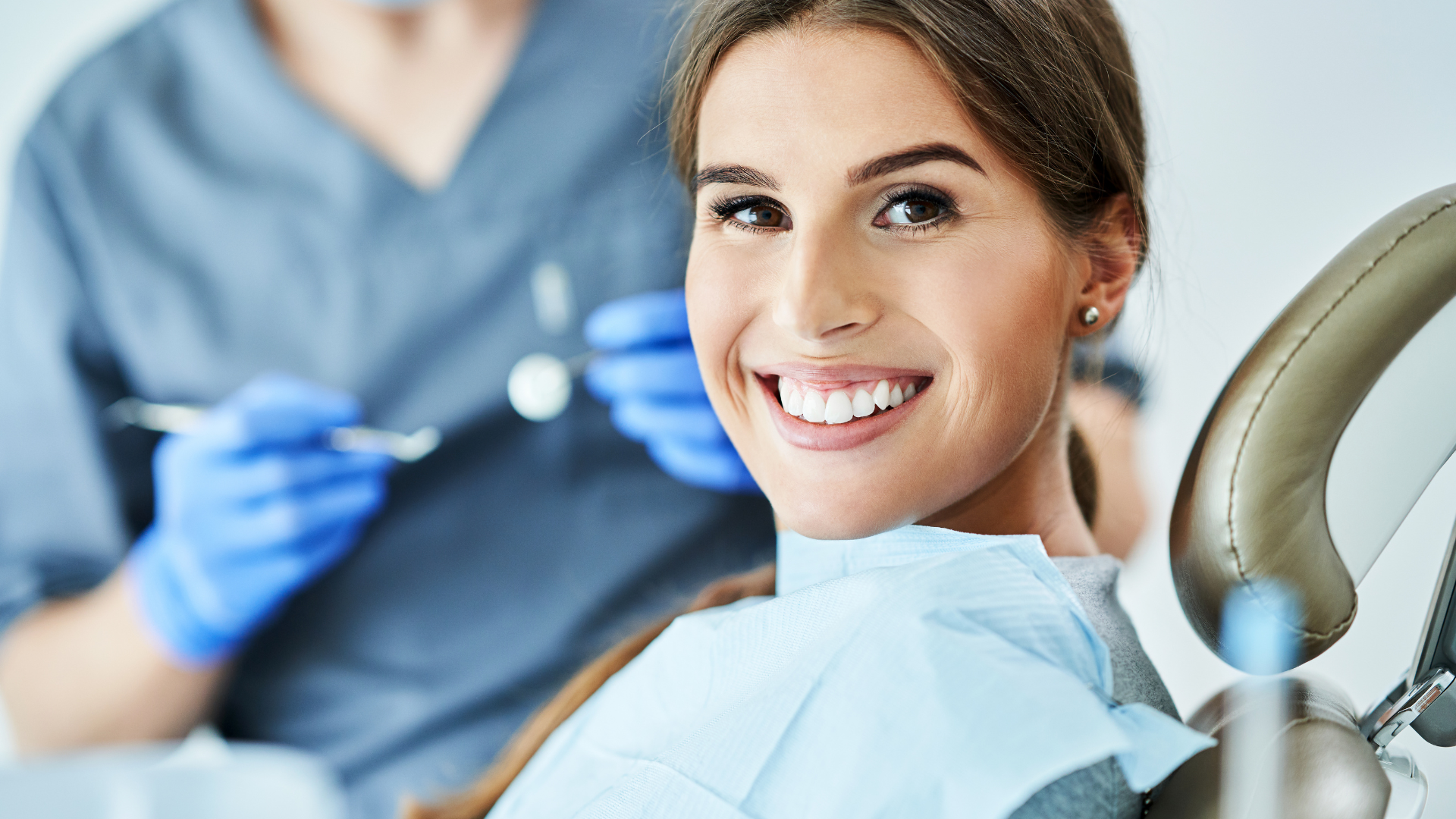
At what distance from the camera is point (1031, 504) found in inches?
22.1

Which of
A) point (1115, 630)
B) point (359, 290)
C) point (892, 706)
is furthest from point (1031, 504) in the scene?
point (359, 290)

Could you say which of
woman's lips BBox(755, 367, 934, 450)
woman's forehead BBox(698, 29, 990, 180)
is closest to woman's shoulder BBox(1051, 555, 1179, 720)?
woman's lips BBox(755, 367, 934, 450)

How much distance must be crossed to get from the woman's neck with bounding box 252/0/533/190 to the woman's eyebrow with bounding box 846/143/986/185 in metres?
0.71

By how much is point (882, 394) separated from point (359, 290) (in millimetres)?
735

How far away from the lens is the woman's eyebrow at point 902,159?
0.48m

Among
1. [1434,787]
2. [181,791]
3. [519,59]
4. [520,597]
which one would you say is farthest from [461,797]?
[519,59]

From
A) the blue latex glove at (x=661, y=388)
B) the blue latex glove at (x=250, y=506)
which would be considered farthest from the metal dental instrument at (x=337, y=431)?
the blue latex glove at (x=661, y=388)

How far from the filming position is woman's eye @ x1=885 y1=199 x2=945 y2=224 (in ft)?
1.65

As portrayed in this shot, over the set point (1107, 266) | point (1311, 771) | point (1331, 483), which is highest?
point (1107, 266)

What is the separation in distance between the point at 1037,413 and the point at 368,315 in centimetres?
77

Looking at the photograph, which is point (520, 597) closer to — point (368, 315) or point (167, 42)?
point (368, 315)

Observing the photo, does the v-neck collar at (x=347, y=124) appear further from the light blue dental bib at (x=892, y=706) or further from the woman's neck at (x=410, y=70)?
the light blue dental bib at (x=892, y=706)

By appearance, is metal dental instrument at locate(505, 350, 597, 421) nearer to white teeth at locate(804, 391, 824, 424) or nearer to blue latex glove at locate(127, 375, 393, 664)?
blue latex glove at locate(127, 375, 393, 664)

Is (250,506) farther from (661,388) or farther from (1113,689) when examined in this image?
(1113,689)
